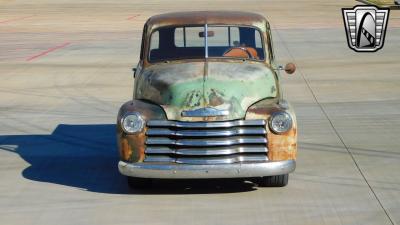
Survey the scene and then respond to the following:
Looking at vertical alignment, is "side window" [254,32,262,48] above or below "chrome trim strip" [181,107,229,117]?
above

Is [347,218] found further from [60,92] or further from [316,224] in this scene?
[60,92]

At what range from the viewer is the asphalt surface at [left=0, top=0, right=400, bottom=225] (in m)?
8.92

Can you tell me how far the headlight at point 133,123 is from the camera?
30.5 feet

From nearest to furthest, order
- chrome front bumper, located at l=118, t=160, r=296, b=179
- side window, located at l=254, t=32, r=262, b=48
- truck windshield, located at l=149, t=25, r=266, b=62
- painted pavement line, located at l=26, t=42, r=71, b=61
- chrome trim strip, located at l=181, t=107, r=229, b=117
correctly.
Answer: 1. chrome front bumper, located at l=118, t=160, r=296, b=179
2. chrome trim strip, located at l=181, t=107, r=229, b=117
3. truck windshield, located at l=149, t=25, r=266, b=62
4. side window, located at l=254, t=32, r=262, b=48
5. painted pavement line, located at l=26, t=42, r=71, b=61

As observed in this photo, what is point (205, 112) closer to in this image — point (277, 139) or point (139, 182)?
point (277, 139)

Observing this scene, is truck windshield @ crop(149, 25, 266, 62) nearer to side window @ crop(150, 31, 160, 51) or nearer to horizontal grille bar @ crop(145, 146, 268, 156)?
side window @ crop(150, 31, 160, 51)

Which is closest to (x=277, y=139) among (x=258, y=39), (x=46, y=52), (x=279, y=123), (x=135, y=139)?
(x=279, y=123)

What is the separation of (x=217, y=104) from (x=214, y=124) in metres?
0.23

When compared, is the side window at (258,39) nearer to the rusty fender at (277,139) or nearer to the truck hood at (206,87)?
the truck hood at (206,87)

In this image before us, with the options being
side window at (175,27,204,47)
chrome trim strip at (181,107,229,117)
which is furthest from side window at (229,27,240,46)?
chrome trim strip at (181,107,229,117)

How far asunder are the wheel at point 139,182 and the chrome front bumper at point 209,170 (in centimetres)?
52

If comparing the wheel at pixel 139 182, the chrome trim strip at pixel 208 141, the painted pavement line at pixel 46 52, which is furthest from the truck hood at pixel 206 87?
the painted pavement line at pixel 46 52

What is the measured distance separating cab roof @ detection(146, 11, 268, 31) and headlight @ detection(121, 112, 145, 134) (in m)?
1.80

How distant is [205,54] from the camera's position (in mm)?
10492
